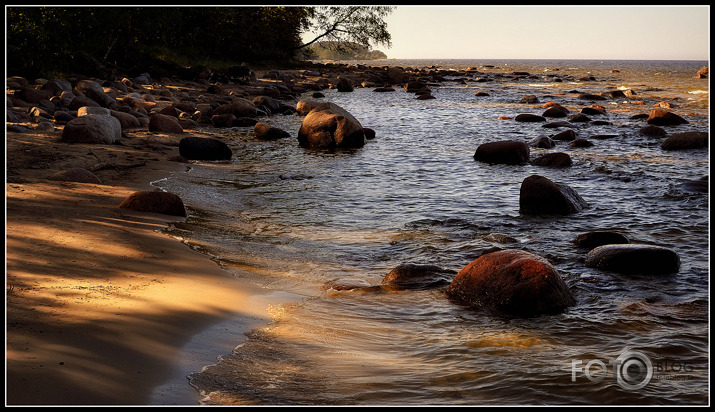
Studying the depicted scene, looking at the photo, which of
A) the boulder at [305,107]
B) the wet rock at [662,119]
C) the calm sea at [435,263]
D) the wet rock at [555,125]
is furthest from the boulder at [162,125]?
the wet rock at [662,119]

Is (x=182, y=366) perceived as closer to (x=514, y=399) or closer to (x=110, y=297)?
(x=110, y=297)

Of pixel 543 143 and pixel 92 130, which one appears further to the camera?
pixel 543 143

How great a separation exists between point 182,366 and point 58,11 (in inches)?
615

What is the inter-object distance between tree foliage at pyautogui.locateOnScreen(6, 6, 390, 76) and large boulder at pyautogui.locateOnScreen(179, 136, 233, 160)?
5.81 meters

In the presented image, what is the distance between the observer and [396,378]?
11.7 ft

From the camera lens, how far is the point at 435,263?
20.1 ft

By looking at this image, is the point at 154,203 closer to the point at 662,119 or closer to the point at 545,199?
the point at 545,199

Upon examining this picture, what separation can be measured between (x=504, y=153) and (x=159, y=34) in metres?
21.7

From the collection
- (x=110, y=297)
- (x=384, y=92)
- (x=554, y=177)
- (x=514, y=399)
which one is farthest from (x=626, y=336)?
(x=384, y=92)

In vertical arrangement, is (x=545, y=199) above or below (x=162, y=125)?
below

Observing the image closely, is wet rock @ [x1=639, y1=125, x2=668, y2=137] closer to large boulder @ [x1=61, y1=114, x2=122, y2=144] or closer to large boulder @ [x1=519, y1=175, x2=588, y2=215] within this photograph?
large boulder @ [x1=519, y1=175, x2=588, y2=215]

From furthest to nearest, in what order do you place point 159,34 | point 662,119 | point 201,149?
point 159,34 < point 662,119 < point 201,149

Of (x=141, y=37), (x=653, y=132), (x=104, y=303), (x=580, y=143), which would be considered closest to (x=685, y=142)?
(x=580, y=143)

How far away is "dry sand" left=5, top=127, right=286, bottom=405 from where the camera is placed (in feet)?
10.1
